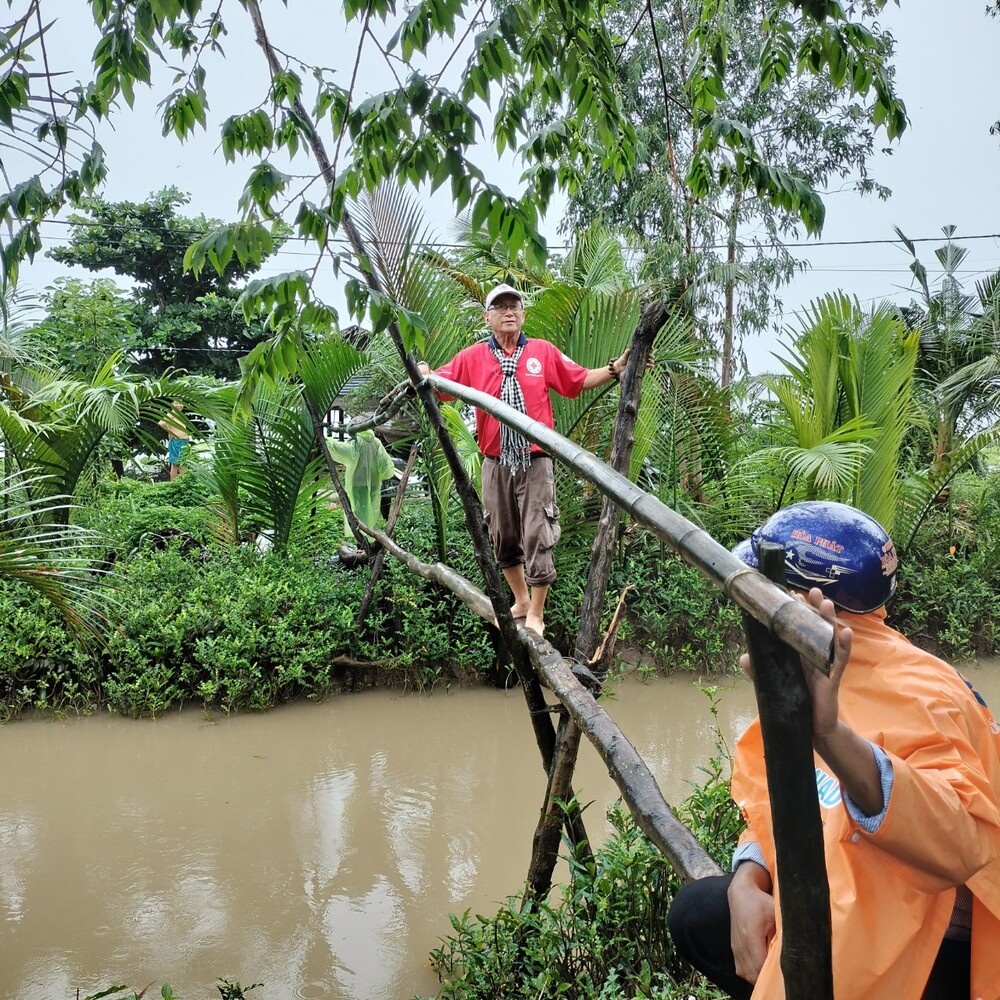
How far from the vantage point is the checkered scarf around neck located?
11.7ft

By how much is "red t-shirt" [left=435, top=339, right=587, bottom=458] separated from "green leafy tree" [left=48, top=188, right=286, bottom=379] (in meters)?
12.2

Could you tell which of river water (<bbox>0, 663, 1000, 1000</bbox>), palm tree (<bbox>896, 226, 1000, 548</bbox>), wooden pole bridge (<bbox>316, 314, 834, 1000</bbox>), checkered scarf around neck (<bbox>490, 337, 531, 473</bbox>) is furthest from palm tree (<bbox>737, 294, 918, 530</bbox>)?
wooden pole bridge (<bbox>316, 314, 834, 1000</bbox>)

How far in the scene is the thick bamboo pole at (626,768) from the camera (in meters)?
1.84

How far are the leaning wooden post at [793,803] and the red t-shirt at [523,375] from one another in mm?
2738

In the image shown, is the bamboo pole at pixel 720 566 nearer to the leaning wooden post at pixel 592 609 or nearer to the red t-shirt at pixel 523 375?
the leaning wooden post at pixel 592 609

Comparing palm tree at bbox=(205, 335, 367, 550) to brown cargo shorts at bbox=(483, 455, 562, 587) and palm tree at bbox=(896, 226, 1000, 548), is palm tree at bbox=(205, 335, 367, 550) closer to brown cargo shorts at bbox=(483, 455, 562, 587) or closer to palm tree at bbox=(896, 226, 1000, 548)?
brown cargo shorts at bbox=(483, 455, 562, 587)

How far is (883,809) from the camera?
3.30 feet

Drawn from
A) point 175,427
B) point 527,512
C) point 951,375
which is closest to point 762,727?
point 527,512

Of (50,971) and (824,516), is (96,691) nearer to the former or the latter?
(50,971)

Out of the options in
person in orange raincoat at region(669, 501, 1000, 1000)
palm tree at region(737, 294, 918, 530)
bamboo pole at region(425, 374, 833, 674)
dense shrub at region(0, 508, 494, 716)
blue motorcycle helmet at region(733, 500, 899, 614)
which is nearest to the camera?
bamboo pole at region(425, 374, 833, 674)

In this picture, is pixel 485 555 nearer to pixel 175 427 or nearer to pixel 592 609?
pixel 592 609

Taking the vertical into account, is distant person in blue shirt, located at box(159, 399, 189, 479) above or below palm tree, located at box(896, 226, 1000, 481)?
below

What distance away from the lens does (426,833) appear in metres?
4.02

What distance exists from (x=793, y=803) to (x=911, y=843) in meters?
0.23
